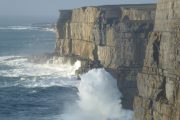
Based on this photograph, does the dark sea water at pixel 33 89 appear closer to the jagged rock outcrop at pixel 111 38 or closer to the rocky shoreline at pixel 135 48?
the rocky shoreline at pixel 135 48

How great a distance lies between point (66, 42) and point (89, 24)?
1223 cm

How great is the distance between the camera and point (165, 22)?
32.8 metres

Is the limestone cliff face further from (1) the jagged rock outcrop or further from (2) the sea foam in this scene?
(1) the jagged rock outcrop

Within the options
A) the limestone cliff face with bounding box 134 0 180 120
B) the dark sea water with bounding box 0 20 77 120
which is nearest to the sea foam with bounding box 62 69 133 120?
the dark sea water with bounding box 0 20 77 120

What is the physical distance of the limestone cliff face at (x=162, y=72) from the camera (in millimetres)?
31281

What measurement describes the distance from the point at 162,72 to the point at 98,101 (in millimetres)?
18709

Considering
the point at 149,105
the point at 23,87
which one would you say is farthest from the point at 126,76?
the point at 149,105

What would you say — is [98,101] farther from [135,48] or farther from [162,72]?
[162,72]

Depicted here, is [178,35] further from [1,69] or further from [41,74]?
[1,69]

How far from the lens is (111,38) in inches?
2552

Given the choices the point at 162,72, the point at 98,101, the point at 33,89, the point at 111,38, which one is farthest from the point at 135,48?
the point at 162,72

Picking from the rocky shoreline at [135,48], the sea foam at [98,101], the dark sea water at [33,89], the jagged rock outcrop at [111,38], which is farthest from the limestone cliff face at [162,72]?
the jagged rock outcrop at [111,38]

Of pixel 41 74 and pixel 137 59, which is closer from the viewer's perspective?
pixel 137 59

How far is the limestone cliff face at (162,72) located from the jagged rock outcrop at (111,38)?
16.8 meters
